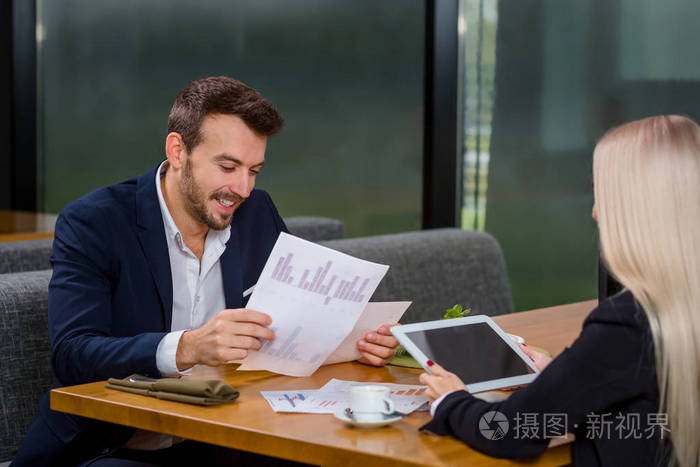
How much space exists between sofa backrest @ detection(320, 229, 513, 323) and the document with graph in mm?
1255

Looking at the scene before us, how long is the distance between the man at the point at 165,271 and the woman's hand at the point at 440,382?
1.09ft

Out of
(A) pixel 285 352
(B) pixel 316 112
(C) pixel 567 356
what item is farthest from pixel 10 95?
(C) pixel 567 356

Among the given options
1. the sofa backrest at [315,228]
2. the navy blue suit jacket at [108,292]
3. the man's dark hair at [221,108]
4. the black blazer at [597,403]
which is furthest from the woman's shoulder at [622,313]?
the sofa backrest at [315,228]

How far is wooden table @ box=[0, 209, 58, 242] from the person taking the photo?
12.4 ft

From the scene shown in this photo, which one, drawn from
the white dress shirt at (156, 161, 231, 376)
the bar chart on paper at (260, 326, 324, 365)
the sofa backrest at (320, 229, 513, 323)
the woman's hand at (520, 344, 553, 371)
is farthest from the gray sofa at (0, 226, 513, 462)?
the woman's hand at (520, 344, 553, 371)

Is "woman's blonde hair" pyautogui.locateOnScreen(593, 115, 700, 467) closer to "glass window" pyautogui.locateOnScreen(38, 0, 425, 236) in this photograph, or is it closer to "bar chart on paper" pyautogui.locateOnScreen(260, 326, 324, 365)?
"bar chart on paper" pyautogui.locateOnScreen(260, 326, 324, 365)

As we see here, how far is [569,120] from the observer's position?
3982 millimetres

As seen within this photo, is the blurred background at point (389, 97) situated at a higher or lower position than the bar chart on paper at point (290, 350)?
higher

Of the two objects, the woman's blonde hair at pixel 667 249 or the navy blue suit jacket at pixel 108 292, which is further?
the navy blue suit jacket at pixel 108 292

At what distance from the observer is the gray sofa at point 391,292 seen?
2141 millimetres

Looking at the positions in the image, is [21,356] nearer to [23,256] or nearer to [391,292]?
[23,256]

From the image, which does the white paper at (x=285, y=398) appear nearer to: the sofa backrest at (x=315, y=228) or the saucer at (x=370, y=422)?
the saucer at (x=370, y=422)

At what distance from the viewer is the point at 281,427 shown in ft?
4.80

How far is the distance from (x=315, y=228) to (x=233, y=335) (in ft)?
6.63
